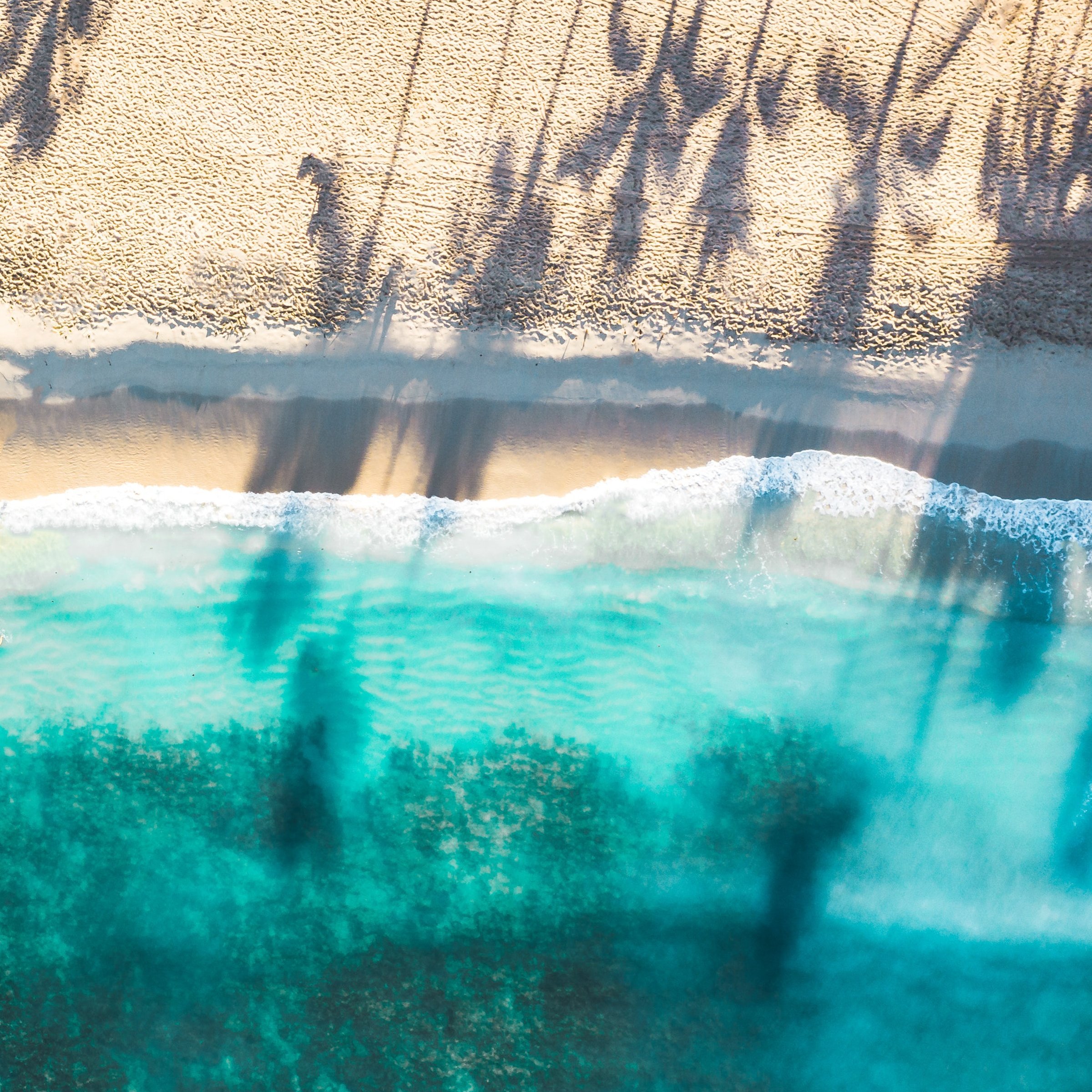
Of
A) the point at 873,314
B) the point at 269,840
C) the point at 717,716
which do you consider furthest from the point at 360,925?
the point at 873,314

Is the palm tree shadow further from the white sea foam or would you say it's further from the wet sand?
the white sea foam

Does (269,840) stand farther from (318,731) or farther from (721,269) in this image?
(721,269)

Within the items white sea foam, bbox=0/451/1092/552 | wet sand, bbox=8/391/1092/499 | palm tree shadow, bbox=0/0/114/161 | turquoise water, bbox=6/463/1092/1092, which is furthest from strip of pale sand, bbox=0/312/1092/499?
palm tree shadow, bbox=0/0/114/161

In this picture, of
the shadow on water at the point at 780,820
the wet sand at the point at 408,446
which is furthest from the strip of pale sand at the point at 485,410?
the shadow on water at the point at 780,820

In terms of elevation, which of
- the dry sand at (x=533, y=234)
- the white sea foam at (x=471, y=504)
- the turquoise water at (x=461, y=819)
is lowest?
the turquoise water at (x=461, y=819)

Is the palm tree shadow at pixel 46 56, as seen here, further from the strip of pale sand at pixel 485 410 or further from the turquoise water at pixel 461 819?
the turquoise water at pixel 461 819

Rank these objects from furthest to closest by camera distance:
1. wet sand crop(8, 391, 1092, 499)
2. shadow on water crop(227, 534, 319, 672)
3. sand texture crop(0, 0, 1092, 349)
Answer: shadow on water crop(227, 534, 319, 672)
wet sand crop(8, 391, 1092, 499)
sand texture crop(0, 0, 1092, 349)
